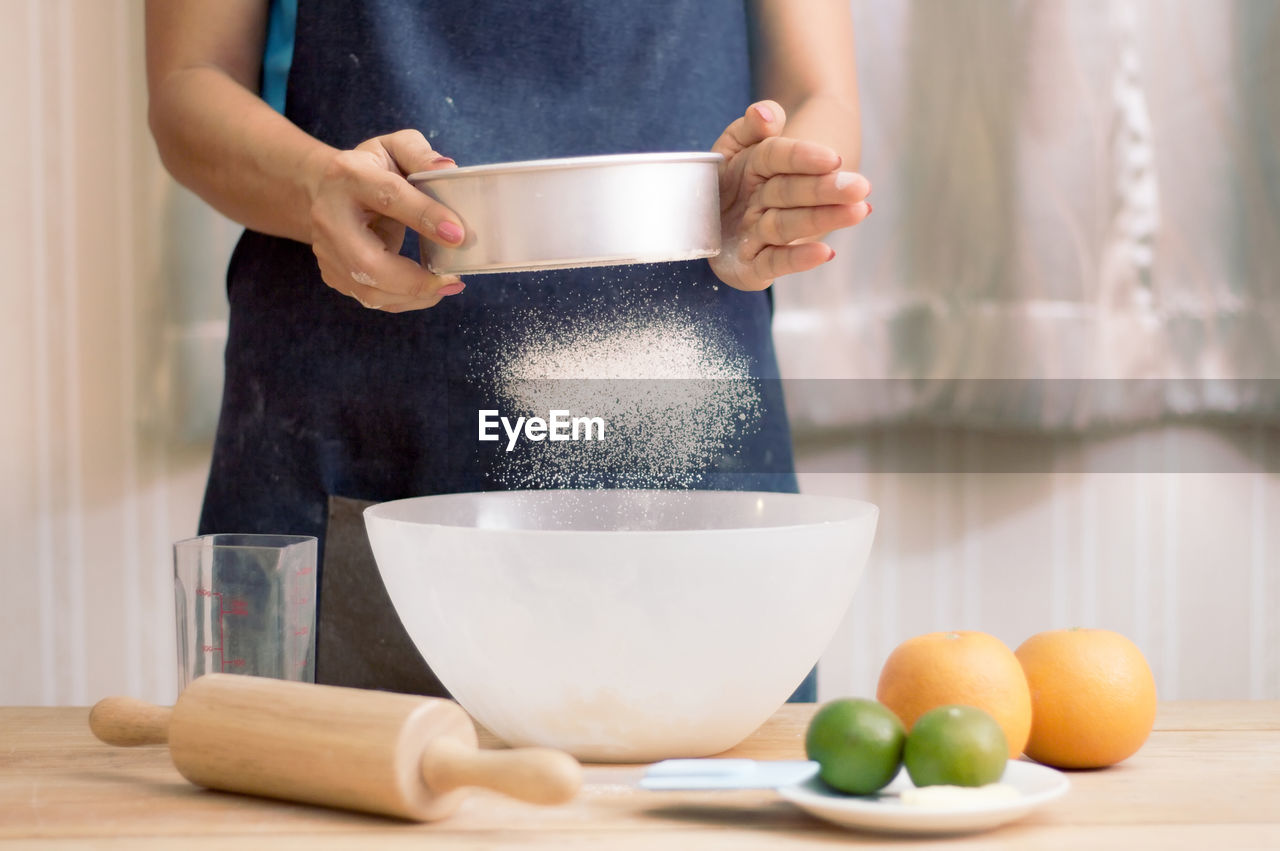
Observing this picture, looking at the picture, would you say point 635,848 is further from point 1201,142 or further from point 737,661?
point 1201,142

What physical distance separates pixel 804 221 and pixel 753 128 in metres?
0.08

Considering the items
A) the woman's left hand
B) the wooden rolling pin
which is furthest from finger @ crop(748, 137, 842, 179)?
the wooden rolling pin

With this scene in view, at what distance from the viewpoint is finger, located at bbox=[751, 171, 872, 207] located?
796 millimetres

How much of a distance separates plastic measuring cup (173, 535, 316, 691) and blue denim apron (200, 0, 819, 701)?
31 cm

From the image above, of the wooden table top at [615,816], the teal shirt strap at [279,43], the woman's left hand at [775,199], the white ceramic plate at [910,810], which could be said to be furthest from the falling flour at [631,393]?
the white ceramic plate at [910,810]

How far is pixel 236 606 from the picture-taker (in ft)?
2.37

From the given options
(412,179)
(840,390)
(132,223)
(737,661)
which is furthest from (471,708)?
(132,223)

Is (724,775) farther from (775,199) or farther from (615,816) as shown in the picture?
(775,199)

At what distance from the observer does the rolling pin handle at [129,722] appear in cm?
68

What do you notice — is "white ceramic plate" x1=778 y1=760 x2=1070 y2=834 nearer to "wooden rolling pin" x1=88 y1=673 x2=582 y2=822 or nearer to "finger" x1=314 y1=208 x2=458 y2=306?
"wooden rolling pin" x1=88 y1=673 x2=582 y2=822

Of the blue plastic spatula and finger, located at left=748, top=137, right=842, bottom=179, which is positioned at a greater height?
finger, located at left=748, top=137, right=842, bottom=179

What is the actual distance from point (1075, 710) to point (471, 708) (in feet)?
1.09

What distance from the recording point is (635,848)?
0.53m

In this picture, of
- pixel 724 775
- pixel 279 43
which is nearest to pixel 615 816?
pixel 724 775
